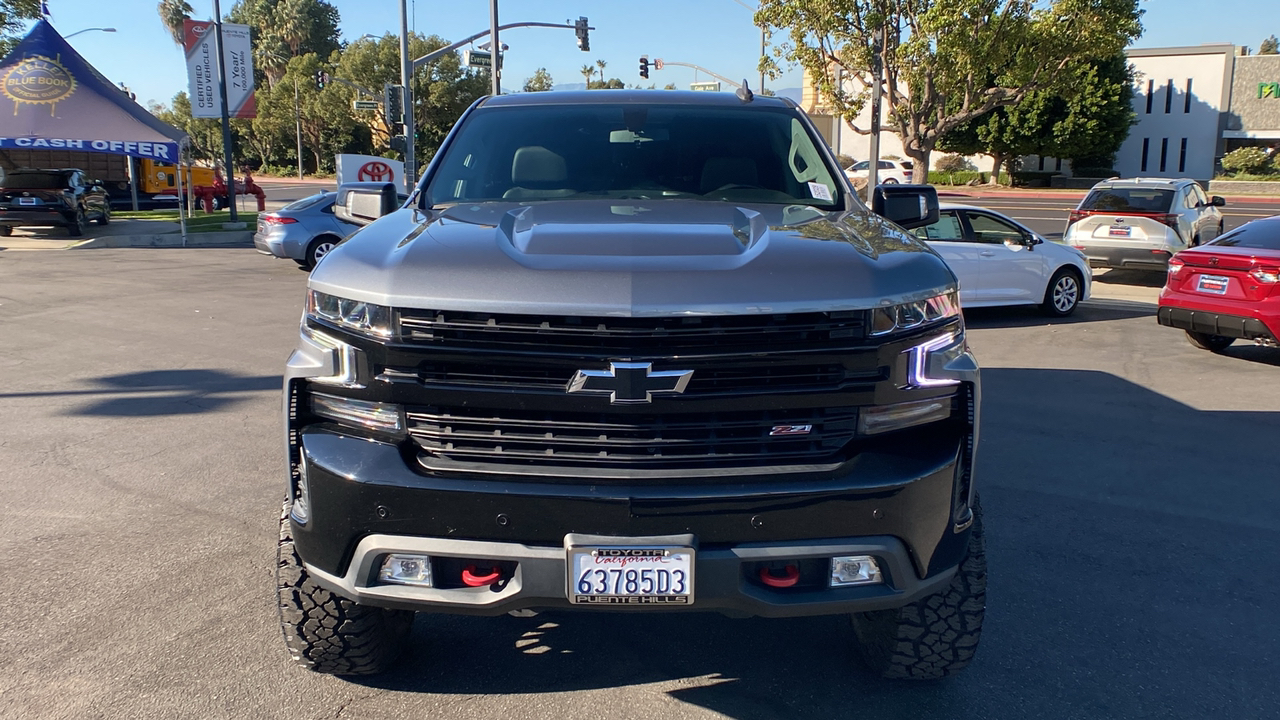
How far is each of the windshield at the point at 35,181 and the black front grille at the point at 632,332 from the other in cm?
2543

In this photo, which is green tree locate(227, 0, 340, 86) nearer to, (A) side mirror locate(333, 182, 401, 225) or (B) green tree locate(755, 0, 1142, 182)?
(B) green tree locate(755, 0, 1142, 182)

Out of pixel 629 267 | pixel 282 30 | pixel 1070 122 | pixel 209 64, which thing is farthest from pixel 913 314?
pixel 282 30

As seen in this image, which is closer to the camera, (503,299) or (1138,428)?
(503,299)

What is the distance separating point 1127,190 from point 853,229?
14159 mm

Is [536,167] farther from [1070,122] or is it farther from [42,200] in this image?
[1070,122]

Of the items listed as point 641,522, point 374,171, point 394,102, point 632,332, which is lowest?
point 641,522

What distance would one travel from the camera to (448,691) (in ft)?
11.0

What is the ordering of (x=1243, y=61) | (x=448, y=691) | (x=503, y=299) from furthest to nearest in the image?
(x=1243, y=61) < (x=448, y=691) < (x=503, y=299)

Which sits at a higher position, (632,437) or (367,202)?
(367,202)

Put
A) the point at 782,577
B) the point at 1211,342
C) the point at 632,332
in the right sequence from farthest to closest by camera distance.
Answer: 1. the point at 1211,342
2. the point at 782,577
3. the point at 632,332

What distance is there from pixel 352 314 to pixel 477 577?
0.81 meters

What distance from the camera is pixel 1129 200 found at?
15.4m

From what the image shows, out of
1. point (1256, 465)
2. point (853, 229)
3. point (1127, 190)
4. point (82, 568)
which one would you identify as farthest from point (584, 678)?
point (1127, 190)

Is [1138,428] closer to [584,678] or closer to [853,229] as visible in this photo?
[853,229]
